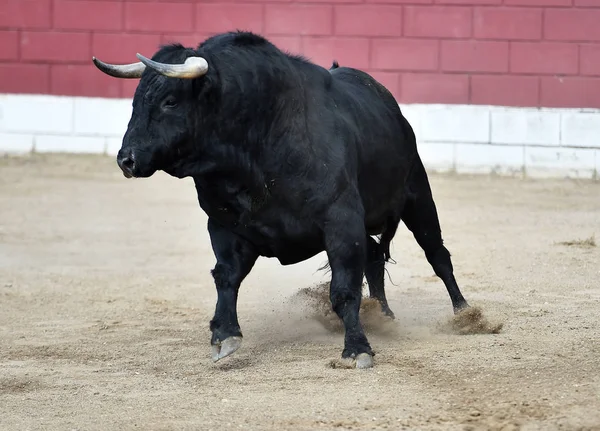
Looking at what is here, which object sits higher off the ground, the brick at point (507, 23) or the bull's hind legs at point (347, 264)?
the brick at point (507, 23)

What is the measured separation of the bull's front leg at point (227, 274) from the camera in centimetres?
632

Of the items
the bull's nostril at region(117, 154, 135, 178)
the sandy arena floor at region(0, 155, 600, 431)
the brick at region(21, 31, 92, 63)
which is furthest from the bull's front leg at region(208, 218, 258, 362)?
the brick at region(21, 31, 92, 63)

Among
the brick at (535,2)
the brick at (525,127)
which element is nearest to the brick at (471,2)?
the brick at (535,2)

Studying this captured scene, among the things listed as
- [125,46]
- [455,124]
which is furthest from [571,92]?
[125,46]

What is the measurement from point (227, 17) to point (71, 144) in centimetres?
225

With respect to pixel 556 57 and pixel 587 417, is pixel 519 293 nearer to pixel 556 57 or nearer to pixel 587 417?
pixel 587 417

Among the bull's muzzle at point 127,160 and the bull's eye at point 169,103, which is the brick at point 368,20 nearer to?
the bull's eye at point 169,103

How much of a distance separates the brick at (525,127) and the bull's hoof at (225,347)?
25.1 feet

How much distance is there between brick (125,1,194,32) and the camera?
13.9 meters

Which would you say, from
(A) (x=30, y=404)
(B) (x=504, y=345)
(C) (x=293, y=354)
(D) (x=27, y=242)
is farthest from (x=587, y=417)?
(D) (x=27, y=242)

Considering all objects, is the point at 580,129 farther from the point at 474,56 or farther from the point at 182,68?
the point at 182,68

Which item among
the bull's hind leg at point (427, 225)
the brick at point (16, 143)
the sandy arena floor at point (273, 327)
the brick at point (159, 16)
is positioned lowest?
the sandy arena floor at point (273, 327)

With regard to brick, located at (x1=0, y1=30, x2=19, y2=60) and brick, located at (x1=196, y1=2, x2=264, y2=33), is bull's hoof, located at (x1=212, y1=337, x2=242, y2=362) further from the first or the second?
brick, located at (x1=0, y1=30, x2=19, y2=60)

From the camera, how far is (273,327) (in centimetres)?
736
